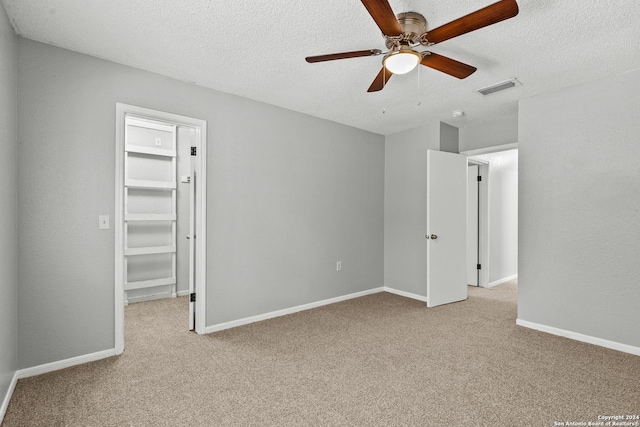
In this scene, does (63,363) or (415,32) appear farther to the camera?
(63,363)

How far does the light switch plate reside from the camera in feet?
8.52

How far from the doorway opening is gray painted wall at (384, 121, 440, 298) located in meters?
1.23

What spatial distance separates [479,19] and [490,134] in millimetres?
2890

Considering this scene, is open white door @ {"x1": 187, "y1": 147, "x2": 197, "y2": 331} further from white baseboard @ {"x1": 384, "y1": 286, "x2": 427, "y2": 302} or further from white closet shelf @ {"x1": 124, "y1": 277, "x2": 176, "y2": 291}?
white baseboard @ {"x1": 384, "y1": 286, "x2": 427, "y2": 302}

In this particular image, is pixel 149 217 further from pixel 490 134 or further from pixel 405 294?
pixel 490 134

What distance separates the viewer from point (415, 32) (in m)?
1.97

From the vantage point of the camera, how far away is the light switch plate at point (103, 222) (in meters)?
2.60

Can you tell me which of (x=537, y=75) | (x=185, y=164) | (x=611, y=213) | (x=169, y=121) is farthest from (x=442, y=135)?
(x=185, y=164)

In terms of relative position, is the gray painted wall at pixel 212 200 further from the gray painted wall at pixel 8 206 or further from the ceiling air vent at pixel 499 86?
the ceiling air vent at pixel 499 86

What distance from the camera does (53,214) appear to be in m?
2.42

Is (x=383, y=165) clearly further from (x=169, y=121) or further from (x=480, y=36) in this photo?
(x=169, y=121)

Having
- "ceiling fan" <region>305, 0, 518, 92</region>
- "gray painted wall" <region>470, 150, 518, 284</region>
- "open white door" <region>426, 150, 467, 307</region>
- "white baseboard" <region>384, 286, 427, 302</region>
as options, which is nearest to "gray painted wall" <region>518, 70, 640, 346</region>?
"open white door" <region>426, 150, 467, 307</region>

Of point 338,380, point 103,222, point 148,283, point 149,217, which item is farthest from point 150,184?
point 338,380

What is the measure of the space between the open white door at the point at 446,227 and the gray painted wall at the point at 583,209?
88 centimetres
